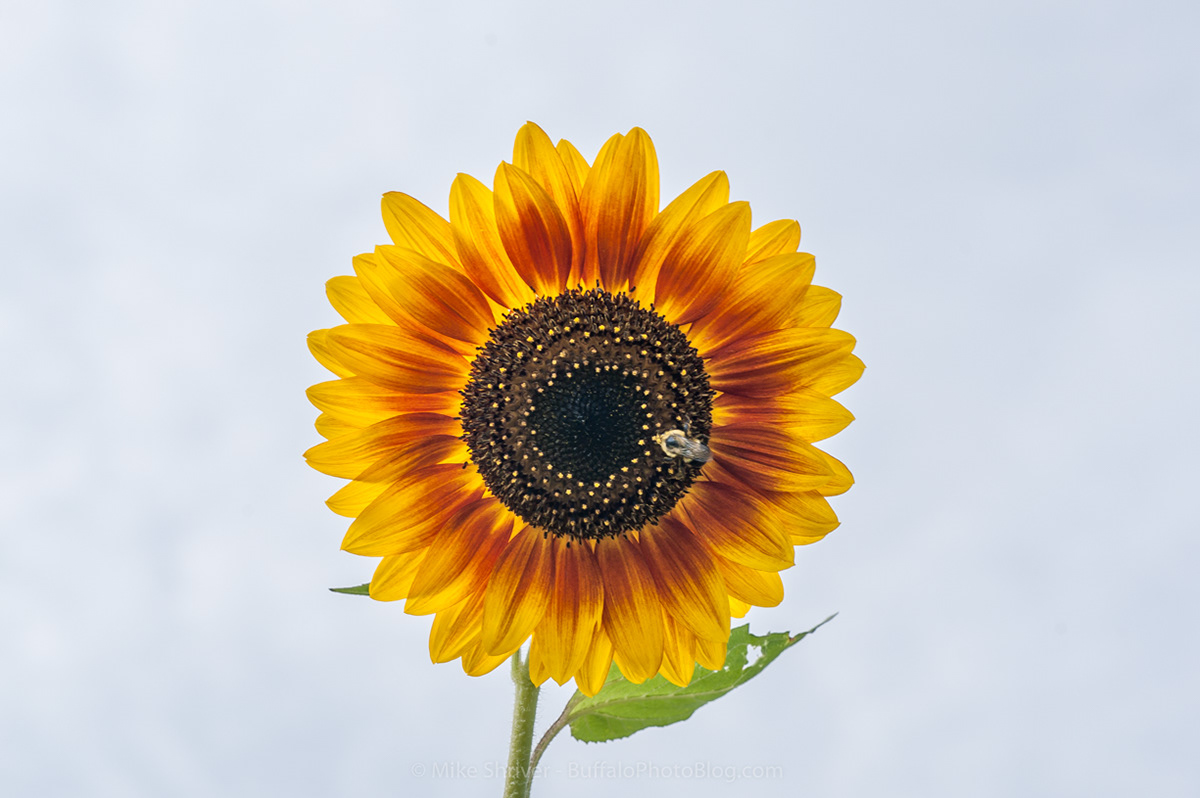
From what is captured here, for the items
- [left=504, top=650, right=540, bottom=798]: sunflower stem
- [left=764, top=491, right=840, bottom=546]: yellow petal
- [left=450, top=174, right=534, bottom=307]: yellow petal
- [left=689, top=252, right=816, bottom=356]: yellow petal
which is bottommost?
[left=504, top=650, right=540, bottom=798]: sunflower stem

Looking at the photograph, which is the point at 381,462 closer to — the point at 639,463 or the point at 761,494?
the point at 639,463

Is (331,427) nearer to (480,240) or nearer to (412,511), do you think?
(412,511)

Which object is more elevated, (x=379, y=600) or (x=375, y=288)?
(x=375, y=288)

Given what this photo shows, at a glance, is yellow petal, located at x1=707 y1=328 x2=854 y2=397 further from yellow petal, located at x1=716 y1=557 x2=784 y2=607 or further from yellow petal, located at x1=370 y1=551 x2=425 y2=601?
yellow petal, located at x1=370 y1=551 x2=425 y2=601

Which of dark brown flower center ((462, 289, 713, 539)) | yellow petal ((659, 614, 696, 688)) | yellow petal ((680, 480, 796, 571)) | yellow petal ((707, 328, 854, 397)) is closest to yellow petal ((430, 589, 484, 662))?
dark brown flower center ((462, 289, 713, 539))

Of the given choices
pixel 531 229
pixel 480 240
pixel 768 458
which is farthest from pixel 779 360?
pixel 480 240

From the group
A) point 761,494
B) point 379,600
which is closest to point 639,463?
point 761,494
